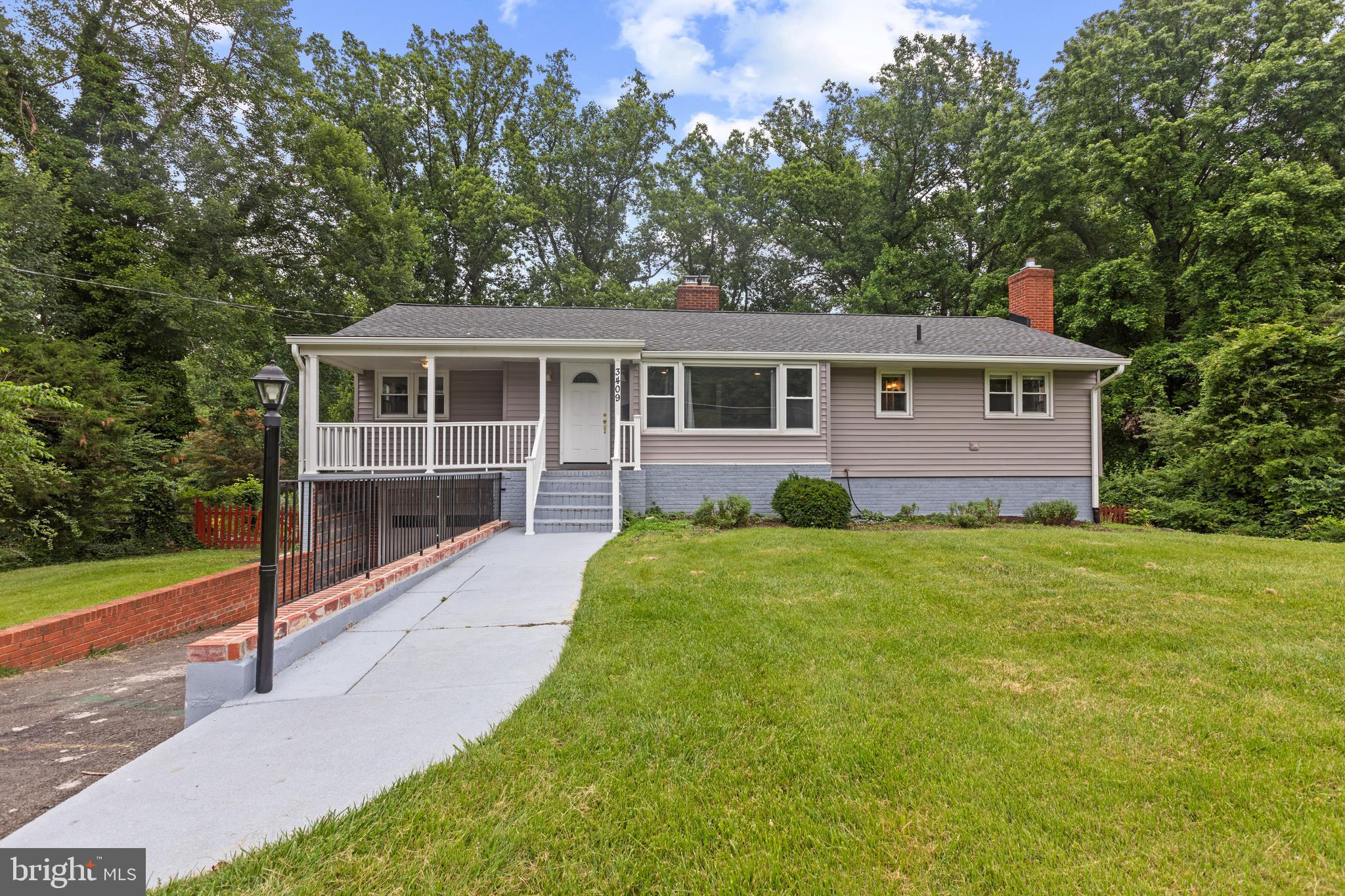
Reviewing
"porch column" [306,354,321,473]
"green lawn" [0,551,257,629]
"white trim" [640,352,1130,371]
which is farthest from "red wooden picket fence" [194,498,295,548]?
"white trim" [640,352,1130,371]

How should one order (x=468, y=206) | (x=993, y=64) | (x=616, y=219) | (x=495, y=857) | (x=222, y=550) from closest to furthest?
1. (x=495, y=857)
2. (x=222, y=550)
3. (x=468, y=206)
4. (x=993, y=64)
5. (x=616, y=219)

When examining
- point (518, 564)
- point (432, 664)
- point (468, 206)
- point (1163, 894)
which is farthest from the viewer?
point (468, 206)

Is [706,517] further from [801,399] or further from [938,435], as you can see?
[938,435]

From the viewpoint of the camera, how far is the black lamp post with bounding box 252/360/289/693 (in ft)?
10.5

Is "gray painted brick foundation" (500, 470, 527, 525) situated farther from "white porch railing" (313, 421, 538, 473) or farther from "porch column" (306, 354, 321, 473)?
"porch column" (306, 354, 321, 473)

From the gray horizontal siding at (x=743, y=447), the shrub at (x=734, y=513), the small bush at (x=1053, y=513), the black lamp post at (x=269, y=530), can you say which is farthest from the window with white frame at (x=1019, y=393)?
the black lamp post at (x=269, y=530)

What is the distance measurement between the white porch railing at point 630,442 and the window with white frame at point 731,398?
1.35ft

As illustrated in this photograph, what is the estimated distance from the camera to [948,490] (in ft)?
37.9

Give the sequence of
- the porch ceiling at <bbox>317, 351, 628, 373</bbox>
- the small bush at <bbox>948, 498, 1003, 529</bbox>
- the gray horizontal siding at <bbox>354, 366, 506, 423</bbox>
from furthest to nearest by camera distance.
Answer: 1. the gray horizontal siding at <bbox>354, 366, 506, 423</bbox>
2. the porch ceiling at <bbox>317, 351, 628, 373</bbox>
3. the small bush at <bbox>948, 498, 1003, 529</bbox>

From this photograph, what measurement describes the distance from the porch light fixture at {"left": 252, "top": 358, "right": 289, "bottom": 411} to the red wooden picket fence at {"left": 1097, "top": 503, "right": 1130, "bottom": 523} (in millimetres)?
14066

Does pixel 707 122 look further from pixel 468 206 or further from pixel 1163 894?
pixel 1163 894

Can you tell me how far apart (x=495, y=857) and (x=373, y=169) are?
77.0 ft

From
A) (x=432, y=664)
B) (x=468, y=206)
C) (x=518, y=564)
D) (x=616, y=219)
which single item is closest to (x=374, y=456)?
(x=518, y=564)

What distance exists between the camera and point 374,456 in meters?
10.0
